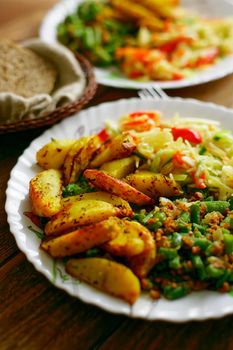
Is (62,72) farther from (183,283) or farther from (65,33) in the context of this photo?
(183,283)

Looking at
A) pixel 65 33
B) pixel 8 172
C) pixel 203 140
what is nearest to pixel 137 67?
pixel 65 33

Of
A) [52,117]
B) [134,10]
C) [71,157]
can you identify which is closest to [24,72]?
[52,117]

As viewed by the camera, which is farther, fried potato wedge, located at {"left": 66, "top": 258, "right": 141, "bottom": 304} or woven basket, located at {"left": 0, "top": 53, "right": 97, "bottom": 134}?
woven basket, located at {"left": 0, "top": 53, "right": 97, "bottom": 134}

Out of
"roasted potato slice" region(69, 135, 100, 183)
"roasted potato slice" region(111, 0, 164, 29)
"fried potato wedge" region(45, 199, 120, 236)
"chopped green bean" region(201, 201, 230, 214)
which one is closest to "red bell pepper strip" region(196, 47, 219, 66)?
"roasted potato slice" region(111, 0, 164, 29)

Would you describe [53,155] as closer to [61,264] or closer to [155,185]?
[155,185]

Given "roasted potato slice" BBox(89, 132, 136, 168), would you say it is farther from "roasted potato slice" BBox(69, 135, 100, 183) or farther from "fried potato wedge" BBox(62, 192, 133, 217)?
"fried potato wedge" BBox(62, 192, 133, 217)

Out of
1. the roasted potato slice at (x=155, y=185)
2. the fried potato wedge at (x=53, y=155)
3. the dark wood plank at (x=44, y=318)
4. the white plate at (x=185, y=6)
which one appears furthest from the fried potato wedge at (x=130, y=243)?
the white plate at (x=185, y=6)
